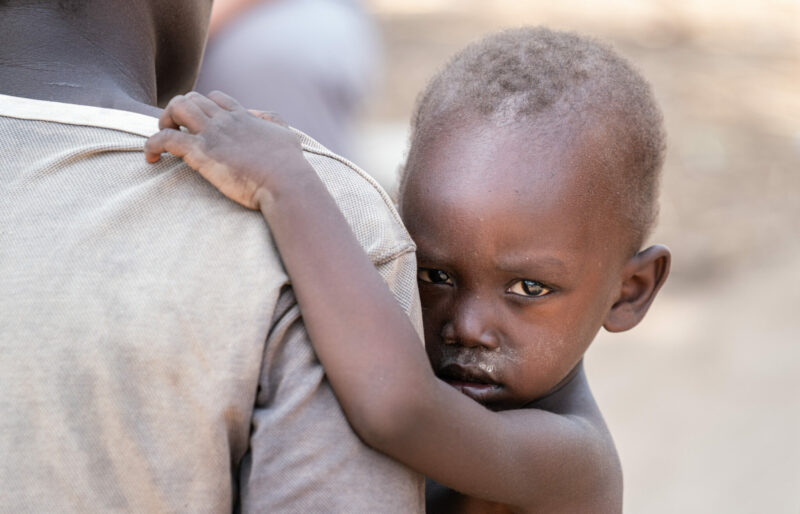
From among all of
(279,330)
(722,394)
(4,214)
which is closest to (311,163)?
(279,330)

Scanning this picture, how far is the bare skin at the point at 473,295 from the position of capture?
147cm

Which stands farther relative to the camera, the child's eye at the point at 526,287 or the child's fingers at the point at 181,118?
the child's eye at the point at 526,287

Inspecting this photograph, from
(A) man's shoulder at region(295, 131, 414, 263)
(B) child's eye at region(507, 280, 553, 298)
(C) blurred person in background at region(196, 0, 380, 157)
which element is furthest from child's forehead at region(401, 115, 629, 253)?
(C) blurred person in background at region(196, 0, 380, 157)

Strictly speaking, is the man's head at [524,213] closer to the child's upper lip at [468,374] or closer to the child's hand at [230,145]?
the child's upper lip at [468,374]

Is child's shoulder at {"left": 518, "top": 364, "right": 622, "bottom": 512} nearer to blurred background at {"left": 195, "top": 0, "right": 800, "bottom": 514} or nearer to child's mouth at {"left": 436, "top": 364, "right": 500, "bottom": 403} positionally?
child's mouth at {"left": 436, "top": 364, "right": 500, "bottom": 403}

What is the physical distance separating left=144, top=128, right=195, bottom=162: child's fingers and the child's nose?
2.34 ft

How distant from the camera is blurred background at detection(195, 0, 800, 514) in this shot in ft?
13.4

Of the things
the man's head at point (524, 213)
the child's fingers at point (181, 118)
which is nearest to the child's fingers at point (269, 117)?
the child's fingers at point (181, 118)

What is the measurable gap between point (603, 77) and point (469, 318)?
59 centimetres

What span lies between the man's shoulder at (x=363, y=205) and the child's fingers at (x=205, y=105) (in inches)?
5.5

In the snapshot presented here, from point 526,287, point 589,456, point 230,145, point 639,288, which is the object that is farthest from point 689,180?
point 230,145

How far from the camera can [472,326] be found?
77.7 inches

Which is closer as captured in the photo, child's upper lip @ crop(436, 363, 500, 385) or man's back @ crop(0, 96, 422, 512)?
man's back @ crop(0, 96, 422, 512)

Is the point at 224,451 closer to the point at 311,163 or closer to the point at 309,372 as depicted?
the point at 309,372
